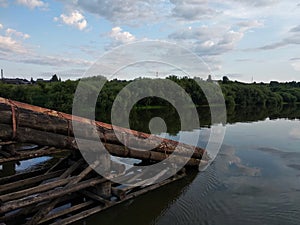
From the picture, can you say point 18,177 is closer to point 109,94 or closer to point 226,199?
point 226,199

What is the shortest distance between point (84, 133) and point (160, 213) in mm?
2773

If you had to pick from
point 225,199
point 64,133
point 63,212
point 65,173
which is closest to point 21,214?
point 63,212

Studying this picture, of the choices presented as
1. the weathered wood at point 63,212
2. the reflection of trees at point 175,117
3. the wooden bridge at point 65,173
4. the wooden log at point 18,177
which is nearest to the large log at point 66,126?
the wooden bridge at point 65,173

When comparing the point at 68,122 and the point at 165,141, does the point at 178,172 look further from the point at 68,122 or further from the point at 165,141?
the point at 68,122

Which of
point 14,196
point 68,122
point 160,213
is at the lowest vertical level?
point 160,213

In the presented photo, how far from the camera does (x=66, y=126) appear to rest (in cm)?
631

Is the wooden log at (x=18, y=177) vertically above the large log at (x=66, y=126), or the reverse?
the large log at (x=66, y=126)

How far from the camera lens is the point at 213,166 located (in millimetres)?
11156

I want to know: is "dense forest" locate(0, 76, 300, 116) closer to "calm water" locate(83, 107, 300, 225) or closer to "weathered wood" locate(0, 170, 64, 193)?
"calm water" locate(83, 107, 300, 225)

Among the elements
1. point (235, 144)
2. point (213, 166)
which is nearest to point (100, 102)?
point (235, 144)

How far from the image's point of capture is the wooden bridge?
5566 mm

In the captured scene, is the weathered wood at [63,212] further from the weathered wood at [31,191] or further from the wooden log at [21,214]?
the weathered wood at [31,191]

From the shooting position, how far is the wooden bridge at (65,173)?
5566mm

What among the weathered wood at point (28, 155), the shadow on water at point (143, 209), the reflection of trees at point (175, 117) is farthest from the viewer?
the reflection of trees at point (175, 117)
